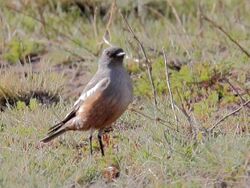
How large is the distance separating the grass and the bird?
0.63 feet

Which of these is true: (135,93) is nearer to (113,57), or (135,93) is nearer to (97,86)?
(113,57)

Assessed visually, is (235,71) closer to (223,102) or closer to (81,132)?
(223,102)

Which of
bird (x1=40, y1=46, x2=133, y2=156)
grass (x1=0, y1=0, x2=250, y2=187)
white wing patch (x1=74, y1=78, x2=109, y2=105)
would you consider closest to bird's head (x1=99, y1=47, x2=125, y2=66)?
bird (x1=40, y1=46, x2=133, y2=156)

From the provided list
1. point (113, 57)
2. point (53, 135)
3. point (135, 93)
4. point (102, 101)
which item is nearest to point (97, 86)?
point (102, 101)

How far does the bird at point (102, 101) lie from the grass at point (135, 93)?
7.6 inches

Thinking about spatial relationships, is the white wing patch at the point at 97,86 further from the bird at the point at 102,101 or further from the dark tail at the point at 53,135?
the dark tail at the point at 53,135

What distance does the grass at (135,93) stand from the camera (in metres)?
6.71

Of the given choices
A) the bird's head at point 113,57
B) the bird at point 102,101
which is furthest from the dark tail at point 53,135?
the bird's head at point 113,57

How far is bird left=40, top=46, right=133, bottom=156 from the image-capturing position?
7410 mm

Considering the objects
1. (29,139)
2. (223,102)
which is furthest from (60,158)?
(223,102)

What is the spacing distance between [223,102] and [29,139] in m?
2.23

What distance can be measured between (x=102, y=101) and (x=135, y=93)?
7.68ft

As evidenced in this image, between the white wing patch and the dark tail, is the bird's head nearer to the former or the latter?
the white wing patch

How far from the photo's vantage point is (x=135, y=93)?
980 cm
